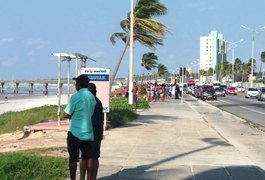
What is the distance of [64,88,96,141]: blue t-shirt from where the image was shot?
26.2ft

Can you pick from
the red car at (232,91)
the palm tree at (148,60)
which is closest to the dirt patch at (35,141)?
the red car at (232,91)

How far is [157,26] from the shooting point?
32.1 metres

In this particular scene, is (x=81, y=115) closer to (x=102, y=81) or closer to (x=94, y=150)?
(x=94, y=150)

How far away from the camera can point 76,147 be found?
810cm

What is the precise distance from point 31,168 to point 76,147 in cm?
161

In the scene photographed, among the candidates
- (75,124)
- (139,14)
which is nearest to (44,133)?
(75,124)

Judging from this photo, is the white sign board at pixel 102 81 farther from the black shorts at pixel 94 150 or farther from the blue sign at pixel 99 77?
the black shorts at pixel 94 150

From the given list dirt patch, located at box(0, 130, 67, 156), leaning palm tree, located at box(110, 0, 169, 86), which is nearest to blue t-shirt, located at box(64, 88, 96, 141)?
dirt patch, located at box(0, 130, 67, 156)

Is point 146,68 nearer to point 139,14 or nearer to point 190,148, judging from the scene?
point 139,14

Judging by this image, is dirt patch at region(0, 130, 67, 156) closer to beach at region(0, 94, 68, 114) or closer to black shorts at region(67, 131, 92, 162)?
black shorts at region(67, 131, 92, 162)

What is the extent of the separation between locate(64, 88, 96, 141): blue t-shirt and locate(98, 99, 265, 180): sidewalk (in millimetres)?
1789

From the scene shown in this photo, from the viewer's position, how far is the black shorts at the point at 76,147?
8047 mm

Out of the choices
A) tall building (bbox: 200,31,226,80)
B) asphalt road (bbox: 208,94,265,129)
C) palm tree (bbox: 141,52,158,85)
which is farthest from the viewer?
→ tall building (bbox: 200,31,226,80)

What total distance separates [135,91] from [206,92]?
1017 inches
